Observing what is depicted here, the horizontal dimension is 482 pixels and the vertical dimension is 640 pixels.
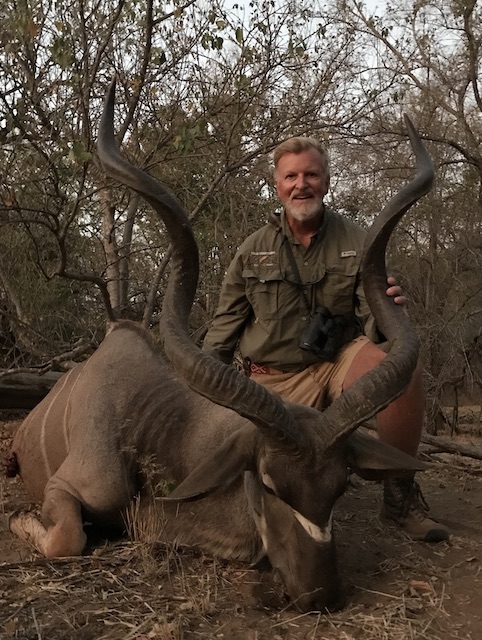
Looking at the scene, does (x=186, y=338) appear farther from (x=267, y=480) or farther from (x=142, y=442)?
(x=142, y=442)

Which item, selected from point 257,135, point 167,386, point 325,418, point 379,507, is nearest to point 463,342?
point 257,135

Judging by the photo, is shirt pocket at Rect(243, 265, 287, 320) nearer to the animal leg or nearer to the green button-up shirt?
the green button-up shirt

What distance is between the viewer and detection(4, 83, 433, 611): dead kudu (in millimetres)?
2916

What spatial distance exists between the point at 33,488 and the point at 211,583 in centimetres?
200

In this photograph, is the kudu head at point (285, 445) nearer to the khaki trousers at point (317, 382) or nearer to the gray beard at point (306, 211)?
the khaki trousers at point (317, 382)

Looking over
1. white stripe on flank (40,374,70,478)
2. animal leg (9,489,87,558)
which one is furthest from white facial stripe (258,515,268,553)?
white stripe on flank (40,374,70,478)

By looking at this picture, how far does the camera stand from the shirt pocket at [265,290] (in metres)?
4.42

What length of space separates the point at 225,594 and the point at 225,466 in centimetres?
51

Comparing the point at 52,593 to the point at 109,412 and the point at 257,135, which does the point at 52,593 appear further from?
the point at 257,135

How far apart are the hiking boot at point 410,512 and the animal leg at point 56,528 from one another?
1584 millimetres

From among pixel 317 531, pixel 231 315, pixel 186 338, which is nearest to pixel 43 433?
pixel 231 315

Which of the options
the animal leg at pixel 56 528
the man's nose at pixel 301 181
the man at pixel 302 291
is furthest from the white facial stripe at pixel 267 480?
the man's nose at pixel 301 181

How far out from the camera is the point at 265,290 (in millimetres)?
4461

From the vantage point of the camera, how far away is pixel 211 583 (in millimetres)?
3189
